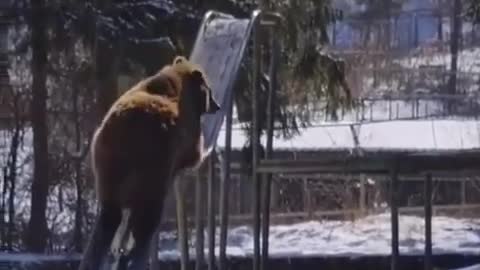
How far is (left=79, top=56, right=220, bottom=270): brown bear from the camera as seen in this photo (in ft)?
9.90

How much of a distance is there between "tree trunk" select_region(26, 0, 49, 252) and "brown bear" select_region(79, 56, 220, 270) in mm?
8149

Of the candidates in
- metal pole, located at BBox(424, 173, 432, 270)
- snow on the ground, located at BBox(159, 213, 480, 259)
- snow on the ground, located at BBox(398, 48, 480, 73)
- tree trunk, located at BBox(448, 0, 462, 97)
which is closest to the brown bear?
metal pole, located at BBox(424, 173, 432, 270)

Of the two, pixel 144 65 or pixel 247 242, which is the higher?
pixel 144 65

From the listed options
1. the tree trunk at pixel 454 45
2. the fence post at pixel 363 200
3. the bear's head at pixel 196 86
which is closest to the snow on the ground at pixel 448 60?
the tree trunk at pixel 454 45

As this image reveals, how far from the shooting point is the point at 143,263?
3129 millimetres

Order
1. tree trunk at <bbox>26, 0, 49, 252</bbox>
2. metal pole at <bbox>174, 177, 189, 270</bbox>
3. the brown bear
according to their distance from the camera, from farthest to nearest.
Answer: tree trunk at <bbox>26, 0, 49, 252</bbox>, metal pole at <bbox>174, 177, 189, 270</bbox>, the brown bear

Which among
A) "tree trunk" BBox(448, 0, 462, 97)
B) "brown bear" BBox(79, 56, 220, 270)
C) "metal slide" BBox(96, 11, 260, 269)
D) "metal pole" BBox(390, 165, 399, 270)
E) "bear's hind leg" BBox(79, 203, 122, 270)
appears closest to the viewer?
"brown bear" BBox(79, 56, 220, 270)

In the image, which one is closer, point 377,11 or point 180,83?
point 180,83

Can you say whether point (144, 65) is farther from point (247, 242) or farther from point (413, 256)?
point (413, 256)

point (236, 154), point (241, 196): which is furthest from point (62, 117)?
point (236, 154)

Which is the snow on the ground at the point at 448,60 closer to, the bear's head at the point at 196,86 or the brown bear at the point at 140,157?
the bear's head at the point at 196,86

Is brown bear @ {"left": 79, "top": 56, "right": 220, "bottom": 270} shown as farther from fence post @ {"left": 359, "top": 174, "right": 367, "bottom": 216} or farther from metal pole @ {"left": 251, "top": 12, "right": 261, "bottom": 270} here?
fence post @ {"left": 359, "top": 174, "right": 367, "bottom": 216}

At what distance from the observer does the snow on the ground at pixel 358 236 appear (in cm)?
1105

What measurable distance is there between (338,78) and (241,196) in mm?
1412
